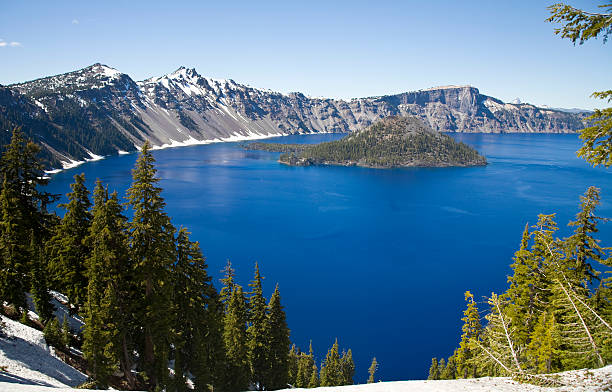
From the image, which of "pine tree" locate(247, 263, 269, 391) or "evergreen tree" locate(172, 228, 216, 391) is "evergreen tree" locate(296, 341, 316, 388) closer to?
"pine tree" locate(247, 263, 269, 391)

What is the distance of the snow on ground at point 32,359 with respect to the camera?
64.2 ft

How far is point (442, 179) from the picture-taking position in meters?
188

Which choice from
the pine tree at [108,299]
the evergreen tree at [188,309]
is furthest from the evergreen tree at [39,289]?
the evergreen tree at [188,309]

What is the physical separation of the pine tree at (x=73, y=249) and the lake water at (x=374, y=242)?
110 feet

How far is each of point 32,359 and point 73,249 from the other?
8.92 meters

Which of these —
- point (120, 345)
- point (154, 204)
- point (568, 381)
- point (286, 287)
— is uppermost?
point (154, 204)

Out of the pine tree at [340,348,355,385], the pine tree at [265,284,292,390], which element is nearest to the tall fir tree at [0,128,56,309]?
the pine tree at [265,284,292,390]

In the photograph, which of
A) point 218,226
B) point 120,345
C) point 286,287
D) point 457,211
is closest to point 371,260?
point 286,287

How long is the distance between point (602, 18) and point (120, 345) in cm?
2759

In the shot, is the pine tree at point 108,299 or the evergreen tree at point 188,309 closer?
the pine tree at point 108,299

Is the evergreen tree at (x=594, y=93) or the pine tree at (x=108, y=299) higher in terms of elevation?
the evergreen tree at (x=594, y=93)

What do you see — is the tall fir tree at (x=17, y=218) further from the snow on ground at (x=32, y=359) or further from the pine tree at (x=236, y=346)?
the pine tree at (x=236, y=346)

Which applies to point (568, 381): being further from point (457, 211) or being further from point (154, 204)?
point (457, 211)

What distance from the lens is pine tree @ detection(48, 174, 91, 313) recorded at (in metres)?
28.0
